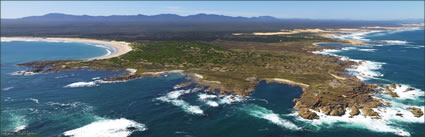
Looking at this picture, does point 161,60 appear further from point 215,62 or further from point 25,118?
point 25,118

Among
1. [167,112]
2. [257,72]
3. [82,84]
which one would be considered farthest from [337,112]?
[82,84]

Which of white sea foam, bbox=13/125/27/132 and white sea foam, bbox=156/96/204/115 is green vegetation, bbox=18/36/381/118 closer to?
white sea foam, bbox=156/96/204/115

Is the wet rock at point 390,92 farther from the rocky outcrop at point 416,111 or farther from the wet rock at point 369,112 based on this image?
the wet rock at point 369,112

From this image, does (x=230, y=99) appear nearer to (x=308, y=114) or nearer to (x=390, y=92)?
(x=308, y=114)

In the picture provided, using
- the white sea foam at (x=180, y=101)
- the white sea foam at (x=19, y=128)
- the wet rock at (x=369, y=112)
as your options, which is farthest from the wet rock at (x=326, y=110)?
the white sea foam at (x=19, y=128)

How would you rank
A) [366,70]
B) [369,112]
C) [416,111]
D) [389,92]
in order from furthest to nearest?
[366,70], [389,92], [416,111], [369,112]

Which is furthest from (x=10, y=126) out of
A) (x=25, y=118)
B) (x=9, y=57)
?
(x=9, y=57)
